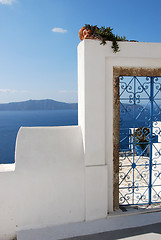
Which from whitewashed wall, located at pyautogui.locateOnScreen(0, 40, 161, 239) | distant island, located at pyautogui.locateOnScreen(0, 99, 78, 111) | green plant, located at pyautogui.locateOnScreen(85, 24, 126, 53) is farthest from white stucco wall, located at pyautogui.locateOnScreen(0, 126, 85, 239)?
distant island, located at pyautogui.locateOnScreen(0, 99, 78, 111)

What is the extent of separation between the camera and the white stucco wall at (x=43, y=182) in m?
2.98

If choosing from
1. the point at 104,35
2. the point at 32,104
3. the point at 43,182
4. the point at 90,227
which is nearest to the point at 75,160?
the point at 43,182

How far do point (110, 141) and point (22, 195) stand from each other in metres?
1.50

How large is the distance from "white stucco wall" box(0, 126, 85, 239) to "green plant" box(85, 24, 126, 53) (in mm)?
1414

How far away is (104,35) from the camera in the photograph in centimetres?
304

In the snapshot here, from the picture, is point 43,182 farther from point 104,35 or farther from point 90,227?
point 104,35

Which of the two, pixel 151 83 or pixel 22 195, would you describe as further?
pixel 151 83

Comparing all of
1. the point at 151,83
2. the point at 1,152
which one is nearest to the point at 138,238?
the point at 151,83

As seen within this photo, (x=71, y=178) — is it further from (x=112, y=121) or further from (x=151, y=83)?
(x=151, y=83)

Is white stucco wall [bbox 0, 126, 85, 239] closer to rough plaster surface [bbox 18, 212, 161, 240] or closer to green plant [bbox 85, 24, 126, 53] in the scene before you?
rough plaster surface [bbox 18, 212, 161, 240]

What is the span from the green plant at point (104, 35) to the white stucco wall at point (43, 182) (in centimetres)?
141

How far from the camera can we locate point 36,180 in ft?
9.89

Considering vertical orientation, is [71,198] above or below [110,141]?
below

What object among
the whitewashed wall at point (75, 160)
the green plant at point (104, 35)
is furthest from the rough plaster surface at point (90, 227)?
the green plant at point (104, 35)
